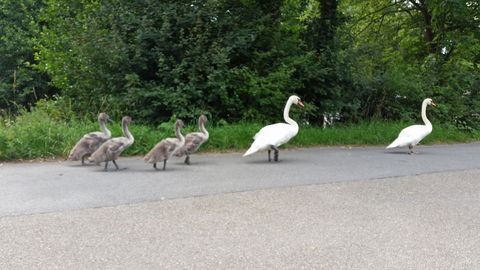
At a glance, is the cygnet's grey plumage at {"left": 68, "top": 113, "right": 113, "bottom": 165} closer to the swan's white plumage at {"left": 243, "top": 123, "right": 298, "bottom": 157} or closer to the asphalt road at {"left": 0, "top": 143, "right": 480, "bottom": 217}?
the asphalt road at {"left": 0, "top": 143, "right": 480, "bottom": 217}

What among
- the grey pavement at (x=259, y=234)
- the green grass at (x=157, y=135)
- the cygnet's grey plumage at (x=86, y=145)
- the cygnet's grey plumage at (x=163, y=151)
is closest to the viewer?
the grey pavement at (x=259, y=234)

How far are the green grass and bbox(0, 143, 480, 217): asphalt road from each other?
0.52 metres

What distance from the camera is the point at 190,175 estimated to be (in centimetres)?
682

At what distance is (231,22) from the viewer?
1148 cm

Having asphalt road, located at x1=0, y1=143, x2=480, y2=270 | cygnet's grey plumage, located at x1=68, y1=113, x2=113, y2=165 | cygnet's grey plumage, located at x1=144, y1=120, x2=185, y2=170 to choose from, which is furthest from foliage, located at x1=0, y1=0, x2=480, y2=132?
asphalt road, located at x1=0, y1=143, x2=480, y2=270

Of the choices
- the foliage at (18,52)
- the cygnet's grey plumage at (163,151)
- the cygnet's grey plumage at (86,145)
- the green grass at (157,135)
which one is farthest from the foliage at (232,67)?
the foliage at (18,52)

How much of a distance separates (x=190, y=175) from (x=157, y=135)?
116 inches

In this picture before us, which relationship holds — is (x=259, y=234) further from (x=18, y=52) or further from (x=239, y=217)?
(x=18, y=52)

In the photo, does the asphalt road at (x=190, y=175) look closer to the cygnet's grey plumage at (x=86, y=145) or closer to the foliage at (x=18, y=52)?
the cygnet's grey plumage at (x=86, y=145)

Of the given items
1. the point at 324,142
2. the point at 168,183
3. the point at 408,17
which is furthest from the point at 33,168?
the point at 408,17

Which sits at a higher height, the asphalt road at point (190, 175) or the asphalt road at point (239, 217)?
the asphalt road at point (190, 175)

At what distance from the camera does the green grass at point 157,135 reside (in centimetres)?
818

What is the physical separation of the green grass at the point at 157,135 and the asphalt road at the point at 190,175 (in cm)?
52

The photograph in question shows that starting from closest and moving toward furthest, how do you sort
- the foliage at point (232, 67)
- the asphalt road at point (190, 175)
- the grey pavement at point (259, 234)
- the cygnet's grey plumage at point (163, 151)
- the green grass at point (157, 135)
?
the grey pavement at point (259, 234) → the asphalt road at point (190, 175) → the cygnet's grey plumage at point (163, 151) → the green grass at point (157, 135) → the foliage at point (232, 67)
